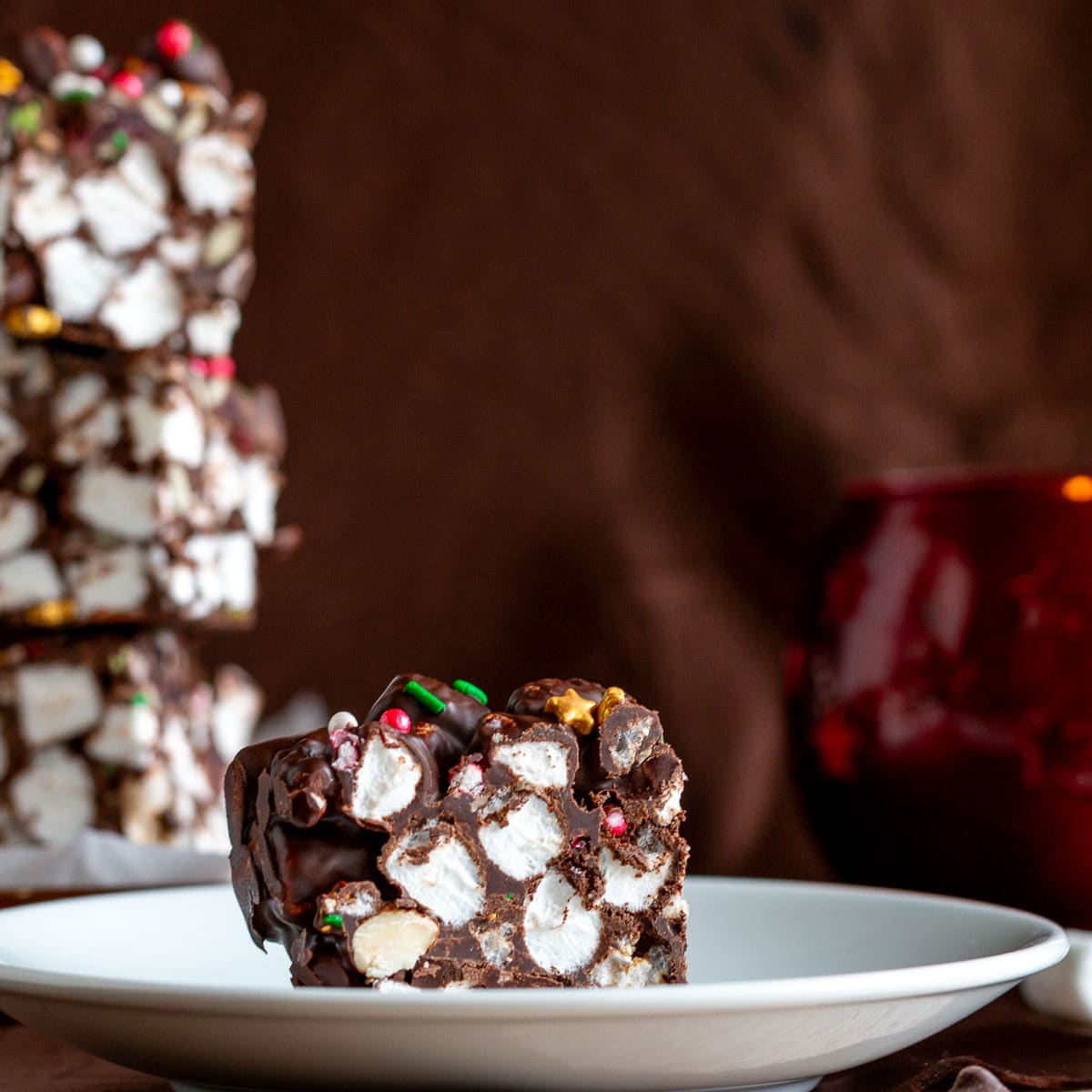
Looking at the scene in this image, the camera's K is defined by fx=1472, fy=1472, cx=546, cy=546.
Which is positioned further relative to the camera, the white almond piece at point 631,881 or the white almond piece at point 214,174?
the white almond piece at point 214,174

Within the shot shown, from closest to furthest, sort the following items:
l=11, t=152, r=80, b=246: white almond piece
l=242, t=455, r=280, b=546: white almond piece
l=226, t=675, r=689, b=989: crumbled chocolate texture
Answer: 1. l=226, t=675, r=689, b=989: crumbled chocolate texture
2. l=11, t=152, r=80, b=246: white almond piece
3. l=242, t=455, r=280, b=546: white almond piece

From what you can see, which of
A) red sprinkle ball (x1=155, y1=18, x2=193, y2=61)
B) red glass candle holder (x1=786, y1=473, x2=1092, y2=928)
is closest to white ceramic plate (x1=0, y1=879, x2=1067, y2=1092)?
red glass candle holder (x1=786, y1=473, x2=1092, y2=928)

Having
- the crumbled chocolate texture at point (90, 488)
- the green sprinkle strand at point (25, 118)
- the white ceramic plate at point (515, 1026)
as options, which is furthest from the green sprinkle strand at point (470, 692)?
the green sprinkle strand at point (25, 118)

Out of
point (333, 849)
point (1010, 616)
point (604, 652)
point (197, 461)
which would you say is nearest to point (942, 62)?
point (604, 652)

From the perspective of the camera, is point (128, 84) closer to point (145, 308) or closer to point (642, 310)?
point (145, 308)

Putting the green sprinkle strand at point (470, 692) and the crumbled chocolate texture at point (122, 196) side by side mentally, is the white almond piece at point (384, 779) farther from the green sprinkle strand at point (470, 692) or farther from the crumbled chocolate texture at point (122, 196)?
the crumbled chocolate texture at point (122, 196)

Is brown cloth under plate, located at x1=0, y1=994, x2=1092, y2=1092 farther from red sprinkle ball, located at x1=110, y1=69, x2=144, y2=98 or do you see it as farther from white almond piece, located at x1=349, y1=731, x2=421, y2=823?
red sprinkle ball, located at x1=110, y1=69, x2=144, y2=98

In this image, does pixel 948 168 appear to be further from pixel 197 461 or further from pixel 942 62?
pixel 197 461
